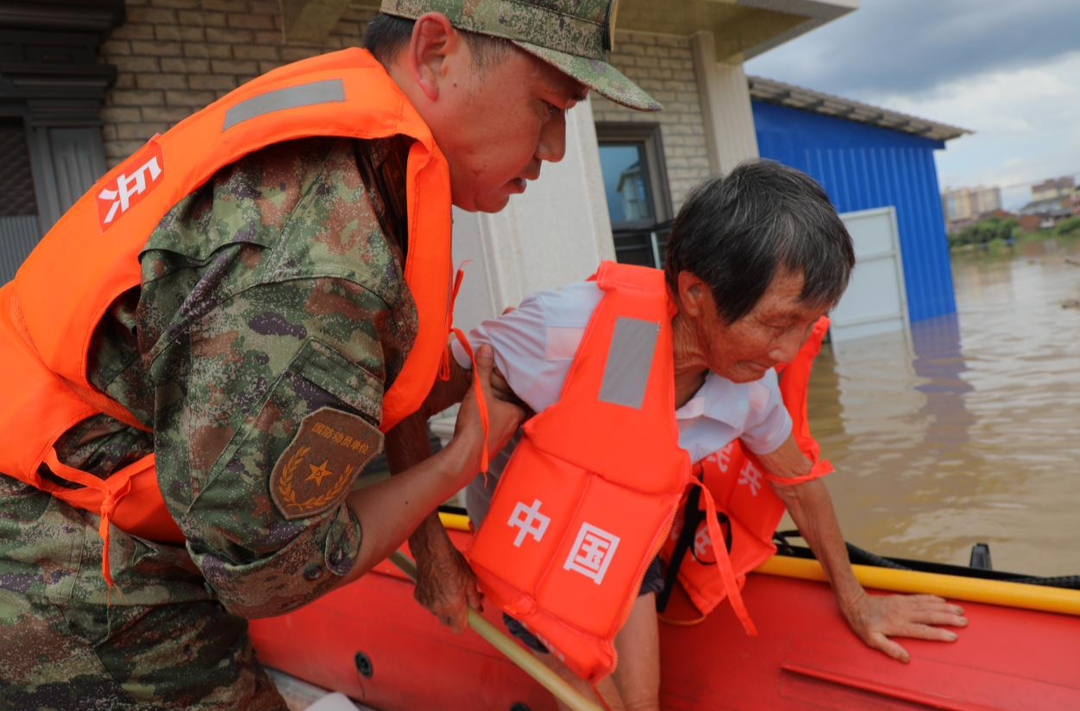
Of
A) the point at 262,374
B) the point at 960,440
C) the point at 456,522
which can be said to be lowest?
the point at 960,440

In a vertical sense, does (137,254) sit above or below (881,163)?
below

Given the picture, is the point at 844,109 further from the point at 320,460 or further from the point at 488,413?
the point at 320,460

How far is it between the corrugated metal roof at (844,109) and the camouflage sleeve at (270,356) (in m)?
9.50

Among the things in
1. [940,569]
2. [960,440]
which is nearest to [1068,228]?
[960,440]

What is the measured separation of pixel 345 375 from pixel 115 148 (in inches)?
199

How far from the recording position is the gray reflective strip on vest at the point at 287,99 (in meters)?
0.92

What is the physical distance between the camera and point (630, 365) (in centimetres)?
163

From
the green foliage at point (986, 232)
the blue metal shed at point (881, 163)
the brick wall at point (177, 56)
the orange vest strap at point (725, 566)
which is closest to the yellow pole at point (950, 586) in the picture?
the orange vest strap at point (725, 566)

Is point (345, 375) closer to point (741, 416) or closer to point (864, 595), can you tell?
point (741, 416)

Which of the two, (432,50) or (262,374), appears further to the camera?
(432,50)

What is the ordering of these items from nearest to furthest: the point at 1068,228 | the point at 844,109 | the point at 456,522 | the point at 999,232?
the point at 456,522
the point at 844,109
the point at 1068,228
the point at 999,232

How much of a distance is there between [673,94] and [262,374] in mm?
8193

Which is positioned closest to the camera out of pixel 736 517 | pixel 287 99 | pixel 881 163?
pixel 287 99

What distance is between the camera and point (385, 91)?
37.8 inches
